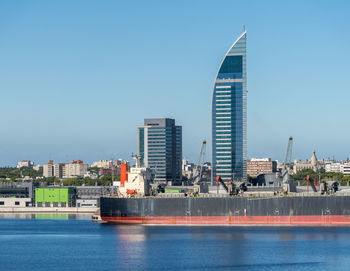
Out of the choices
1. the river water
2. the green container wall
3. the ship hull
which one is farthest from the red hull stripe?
the green container wall

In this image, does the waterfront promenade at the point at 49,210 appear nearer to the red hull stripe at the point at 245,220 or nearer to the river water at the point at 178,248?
the red hull stripe at the point at 245,220

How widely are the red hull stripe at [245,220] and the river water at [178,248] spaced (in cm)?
221

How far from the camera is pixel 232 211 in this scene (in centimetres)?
9344

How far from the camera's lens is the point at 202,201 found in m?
94.7

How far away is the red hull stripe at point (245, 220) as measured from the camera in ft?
294

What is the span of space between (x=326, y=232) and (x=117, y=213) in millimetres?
29193

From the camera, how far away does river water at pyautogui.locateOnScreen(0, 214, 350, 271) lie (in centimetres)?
6269

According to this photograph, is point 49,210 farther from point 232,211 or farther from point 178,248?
point 178,248

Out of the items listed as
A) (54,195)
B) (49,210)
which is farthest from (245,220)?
(54,195)

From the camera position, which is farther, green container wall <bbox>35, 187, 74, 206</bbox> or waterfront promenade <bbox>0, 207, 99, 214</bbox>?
green container wall <bbox>35, 187, 74, 206</bbox>

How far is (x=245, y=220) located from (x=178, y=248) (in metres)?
23.8

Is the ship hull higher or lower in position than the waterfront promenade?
higher

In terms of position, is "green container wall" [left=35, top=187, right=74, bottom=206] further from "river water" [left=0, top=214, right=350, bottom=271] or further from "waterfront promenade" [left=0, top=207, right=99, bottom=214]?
"river water" [left=0, top=214, right=350, bottom=271]

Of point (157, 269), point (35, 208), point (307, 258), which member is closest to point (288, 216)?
point (307, 258)
